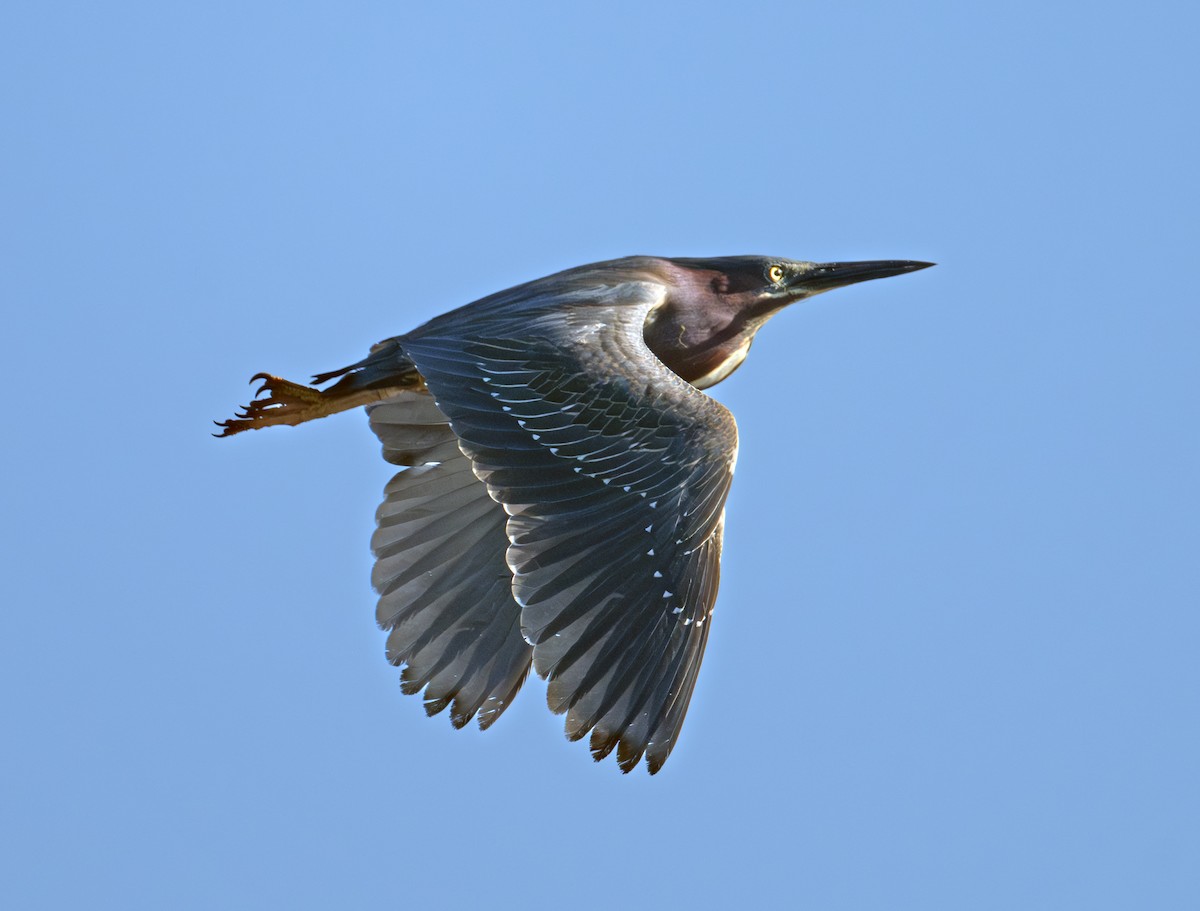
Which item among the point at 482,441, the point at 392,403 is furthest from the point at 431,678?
the point at 482,441

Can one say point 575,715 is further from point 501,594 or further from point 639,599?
point 501,594

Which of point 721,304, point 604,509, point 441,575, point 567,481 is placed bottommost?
point 604,509

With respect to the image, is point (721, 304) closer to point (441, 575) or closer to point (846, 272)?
point (846, 272)

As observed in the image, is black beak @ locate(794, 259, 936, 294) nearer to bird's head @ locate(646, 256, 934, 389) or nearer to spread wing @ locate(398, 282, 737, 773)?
bird's head @ locate(646, 256, 934, 389)

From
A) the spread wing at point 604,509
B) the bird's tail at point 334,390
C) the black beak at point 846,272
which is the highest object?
the black beak at point 846,272

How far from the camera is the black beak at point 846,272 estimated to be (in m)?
9.91

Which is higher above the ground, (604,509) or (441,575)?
(441,575)

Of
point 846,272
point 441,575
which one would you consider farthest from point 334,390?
point 846,272

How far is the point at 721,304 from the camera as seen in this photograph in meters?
9.54

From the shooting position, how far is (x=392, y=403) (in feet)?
31.6

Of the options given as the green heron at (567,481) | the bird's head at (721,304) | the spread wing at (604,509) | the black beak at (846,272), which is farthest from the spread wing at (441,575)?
the black beak at (846,272)

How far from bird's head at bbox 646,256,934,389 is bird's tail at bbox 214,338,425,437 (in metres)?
1.17

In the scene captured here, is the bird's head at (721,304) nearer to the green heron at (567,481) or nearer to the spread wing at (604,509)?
the green heron at (567,481)

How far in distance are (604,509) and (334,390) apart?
2017 millimetres
